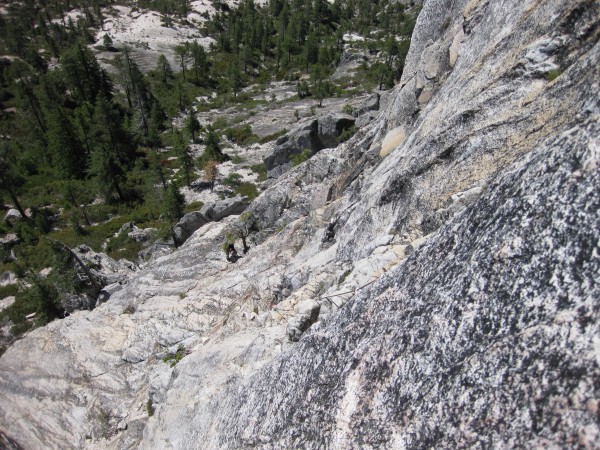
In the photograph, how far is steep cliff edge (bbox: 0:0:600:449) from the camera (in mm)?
6301

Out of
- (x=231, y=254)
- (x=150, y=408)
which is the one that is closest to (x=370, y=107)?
(x=231, y=254)

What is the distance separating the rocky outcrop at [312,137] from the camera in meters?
61.0

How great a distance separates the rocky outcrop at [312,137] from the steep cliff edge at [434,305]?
1294 inches

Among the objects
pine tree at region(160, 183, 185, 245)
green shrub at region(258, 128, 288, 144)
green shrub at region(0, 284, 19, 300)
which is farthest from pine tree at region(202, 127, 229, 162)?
green shrub at region(0, 284, 19, 300)

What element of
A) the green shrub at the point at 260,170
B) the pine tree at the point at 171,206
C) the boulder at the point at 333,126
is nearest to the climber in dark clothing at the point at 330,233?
the pine tree at the point at 171,206

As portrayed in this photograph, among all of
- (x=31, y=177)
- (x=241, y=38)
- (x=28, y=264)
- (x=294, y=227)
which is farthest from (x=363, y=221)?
(x=241, y=38)

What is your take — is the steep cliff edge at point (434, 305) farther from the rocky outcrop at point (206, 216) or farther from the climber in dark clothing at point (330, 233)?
the rocky outcrop at point (206, 216)

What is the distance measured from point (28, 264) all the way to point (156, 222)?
20.3m

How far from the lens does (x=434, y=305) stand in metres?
8.34

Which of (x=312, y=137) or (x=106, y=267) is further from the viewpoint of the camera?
(x=312, y=137)

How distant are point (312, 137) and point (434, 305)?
56.5 m

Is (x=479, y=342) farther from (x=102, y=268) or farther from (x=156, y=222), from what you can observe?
(x=156, y=222)

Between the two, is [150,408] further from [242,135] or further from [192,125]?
[192,125]

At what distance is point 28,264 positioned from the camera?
57.8m
